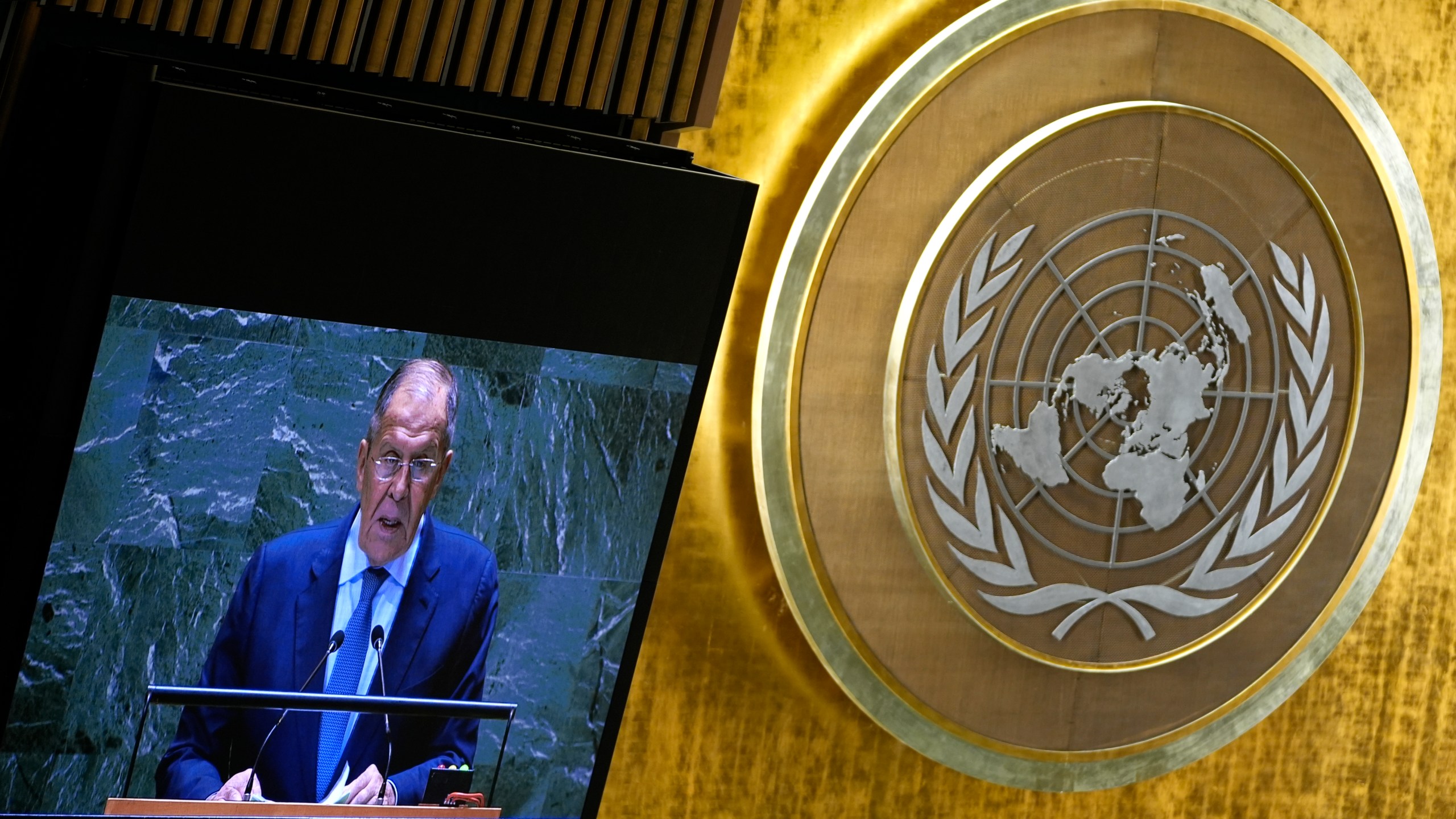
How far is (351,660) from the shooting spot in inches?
95.7

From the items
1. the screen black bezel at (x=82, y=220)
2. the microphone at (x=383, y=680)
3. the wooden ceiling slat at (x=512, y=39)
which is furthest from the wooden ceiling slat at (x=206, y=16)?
the microphone at (x=383, y=680)

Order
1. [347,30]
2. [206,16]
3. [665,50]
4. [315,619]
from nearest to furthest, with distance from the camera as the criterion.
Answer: [206,16]
[347,30]
[315,619]
[665,50]

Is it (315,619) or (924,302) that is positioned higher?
(924,302)

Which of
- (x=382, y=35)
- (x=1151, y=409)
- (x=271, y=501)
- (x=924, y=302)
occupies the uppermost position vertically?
(x=382, y=35)

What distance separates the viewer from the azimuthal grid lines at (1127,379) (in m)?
3.21

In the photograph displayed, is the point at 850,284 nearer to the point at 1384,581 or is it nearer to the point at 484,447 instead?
the point at 484,447

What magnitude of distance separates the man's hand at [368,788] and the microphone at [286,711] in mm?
172

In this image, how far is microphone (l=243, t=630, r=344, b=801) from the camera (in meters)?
2.41

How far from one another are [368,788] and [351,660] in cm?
26

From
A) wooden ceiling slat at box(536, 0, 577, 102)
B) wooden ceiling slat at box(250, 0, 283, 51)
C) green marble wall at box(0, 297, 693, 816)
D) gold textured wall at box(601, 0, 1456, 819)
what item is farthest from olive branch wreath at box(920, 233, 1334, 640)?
wooden ceiling slat at box(250, 0, 283, 51)

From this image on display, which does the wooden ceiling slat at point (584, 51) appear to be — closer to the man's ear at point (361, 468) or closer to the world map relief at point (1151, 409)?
the man's ear at point (361, 468)

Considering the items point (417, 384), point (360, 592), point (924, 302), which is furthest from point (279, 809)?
point (924, 302)

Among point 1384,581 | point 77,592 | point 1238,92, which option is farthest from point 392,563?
point 1384,581

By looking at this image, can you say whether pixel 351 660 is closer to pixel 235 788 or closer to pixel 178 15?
pixel 235 788
